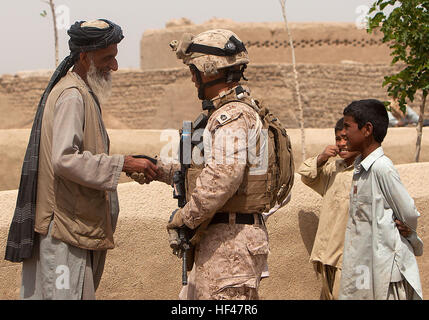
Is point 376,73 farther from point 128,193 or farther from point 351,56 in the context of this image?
point 128,193

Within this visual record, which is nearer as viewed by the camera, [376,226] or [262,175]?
[262,175]

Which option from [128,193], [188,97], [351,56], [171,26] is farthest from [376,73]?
[128,193]

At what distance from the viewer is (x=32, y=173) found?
9.02 feet

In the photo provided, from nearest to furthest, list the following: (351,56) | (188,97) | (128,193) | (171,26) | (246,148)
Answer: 1. (246,148)
2. (128,193)
3. (188,97)
4. (351,56)
5. (171,26)

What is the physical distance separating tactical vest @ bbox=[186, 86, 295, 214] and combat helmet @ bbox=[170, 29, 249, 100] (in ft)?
0.33

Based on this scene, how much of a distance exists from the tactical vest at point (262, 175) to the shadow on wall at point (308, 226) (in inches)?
45.6

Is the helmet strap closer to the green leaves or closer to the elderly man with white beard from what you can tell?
the elderly man with white beard

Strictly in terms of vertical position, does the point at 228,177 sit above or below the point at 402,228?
above

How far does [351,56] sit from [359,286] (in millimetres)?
24914

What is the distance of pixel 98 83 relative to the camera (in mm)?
3002

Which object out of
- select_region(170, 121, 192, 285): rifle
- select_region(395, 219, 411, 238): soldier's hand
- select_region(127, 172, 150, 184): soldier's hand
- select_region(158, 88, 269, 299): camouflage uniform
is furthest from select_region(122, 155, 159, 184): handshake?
select_region(395, 219, 411, 238): soldier's hand

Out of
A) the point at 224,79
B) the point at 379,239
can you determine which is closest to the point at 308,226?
the point at 379,239

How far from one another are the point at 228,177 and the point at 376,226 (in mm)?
793

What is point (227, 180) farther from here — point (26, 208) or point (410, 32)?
point (410, 32)
